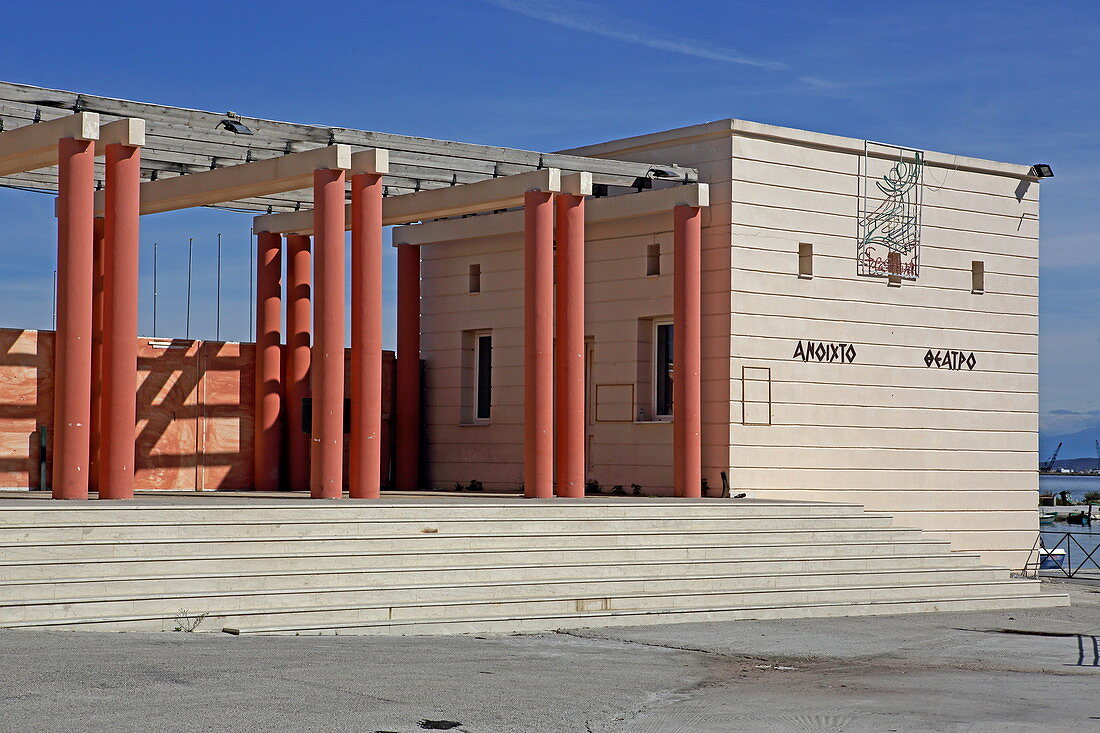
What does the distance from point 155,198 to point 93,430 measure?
11.7 feet

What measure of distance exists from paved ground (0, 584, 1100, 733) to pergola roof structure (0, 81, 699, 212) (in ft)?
22.6

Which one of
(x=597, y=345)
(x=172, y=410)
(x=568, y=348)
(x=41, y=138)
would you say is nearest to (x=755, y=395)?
(x=597, y=345)

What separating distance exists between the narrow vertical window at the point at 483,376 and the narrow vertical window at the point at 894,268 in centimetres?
656

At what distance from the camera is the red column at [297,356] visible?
21266 millimetres

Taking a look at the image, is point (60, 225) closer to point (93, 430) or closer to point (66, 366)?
point (66, 366)

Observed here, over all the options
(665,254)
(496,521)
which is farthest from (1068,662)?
(665,254)

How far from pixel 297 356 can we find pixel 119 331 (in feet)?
23.1

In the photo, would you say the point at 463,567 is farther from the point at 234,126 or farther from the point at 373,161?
the point at 234,126

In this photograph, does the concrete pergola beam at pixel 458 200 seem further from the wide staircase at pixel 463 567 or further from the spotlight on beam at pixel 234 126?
the wide staircase at pixel 463 567

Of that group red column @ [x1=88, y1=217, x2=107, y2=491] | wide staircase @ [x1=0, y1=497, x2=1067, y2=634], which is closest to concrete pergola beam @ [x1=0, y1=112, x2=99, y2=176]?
red column @ [x1=88, y1=217, x2=107, y2=491]

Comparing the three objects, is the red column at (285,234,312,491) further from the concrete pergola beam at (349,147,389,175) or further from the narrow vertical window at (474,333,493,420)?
the concrete pergola beam at (349,147,389,175)

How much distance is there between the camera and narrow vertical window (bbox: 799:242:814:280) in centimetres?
2055

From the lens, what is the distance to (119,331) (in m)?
14.4

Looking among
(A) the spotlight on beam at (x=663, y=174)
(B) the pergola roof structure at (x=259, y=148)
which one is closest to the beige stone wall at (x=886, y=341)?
(A) the spotlight on beam at (x=663, y=174)
